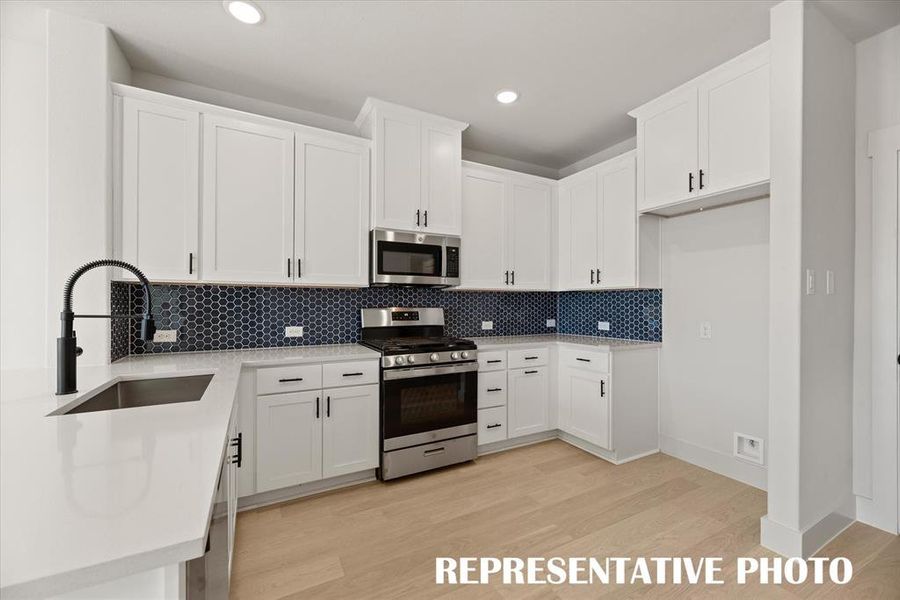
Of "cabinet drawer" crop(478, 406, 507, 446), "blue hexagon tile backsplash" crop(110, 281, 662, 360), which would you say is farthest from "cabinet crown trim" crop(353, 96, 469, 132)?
"cabinet drawer" crop(478, 406, 507, 446)

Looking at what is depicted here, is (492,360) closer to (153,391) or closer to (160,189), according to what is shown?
(153,391)

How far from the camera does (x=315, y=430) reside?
2.46m

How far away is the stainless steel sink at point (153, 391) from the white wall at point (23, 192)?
32.1 inches

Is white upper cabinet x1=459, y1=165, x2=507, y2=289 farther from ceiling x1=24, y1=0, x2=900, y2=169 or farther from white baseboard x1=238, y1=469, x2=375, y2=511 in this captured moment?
white baseboard x1=238, y1=469, x2=375, y2=511

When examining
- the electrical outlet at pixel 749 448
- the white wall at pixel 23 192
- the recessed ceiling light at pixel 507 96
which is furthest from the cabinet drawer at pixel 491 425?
the white wall at pixel 23 192

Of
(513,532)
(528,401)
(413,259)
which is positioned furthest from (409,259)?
(513,532)

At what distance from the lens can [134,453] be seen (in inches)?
33.0

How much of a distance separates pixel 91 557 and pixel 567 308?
13.1ft

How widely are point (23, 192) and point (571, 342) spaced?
12.4 ft

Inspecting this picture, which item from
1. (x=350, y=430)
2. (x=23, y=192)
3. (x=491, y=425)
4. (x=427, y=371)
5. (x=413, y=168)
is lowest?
(x=491, y=425)

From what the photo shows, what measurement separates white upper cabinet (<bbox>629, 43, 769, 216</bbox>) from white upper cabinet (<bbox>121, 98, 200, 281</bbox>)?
9.98ft

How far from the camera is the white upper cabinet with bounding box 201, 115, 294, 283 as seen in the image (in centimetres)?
239

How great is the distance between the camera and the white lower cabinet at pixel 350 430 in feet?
8.21

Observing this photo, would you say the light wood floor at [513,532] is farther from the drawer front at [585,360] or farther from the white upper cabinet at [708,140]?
the white upper cabinet at [708,140]
